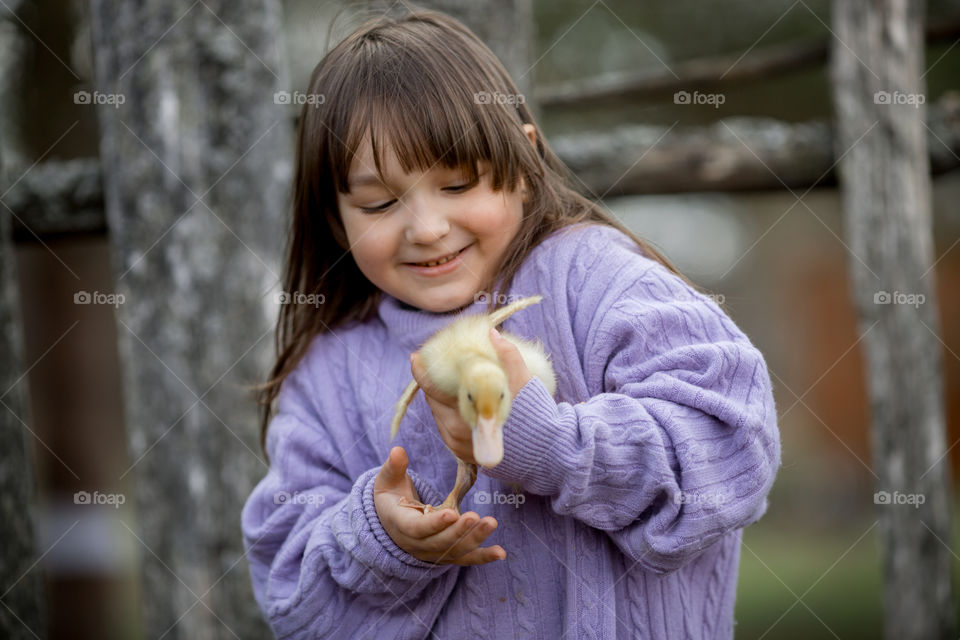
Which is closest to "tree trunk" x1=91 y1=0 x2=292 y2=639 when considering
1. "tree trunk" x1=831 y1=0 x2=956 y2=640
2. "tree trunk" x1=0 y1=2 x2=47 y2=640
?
"tree trunk" x1=0 y1=2 x2=47 y2=640

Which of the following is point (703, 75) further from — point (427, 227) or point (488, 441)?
point (488, 441)

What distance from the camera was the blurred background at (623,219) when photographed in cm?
245

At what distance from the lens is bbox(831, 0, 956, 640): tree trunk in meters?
2.71

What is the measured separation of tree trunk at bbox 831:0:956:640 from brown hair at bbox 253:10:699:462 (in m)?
1.56

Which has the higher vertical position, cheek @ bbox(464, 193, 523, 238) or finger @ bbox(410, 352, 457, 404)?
cheek @ bbox(464, 193, 523, 238)

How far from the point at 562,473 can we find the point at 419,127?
24.2 inches

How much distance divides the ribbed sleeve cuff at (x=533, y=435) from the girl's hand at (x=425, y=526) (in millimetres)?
88

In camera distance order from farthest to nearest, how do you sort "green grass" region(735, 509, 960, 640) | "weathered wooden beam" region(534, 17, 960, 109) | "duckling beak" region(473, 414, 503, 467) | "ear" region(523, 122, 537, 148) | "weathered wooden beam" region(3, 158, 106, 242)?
"green grass" region(735, 509, 960, 640)
"weathered wooden beam" region(534, 17, 960, 109)
"weathered wooden beam" region(3, 158, 106, 242)
"ear" region(523, 122, 537, 148)
"duckling beak" region(473, 414, 503, 467)

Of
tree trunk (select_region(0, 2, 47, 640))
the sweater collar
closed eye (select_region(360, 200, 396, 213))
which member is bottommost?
tree trunk (select_region(0, 2, 47, 640))

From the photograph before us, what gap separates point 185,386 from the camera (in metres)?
2.43

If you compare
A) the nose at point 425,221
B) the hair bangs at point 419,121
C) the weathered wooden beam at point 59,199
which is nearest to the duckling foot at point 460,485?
the nose at point 425,221

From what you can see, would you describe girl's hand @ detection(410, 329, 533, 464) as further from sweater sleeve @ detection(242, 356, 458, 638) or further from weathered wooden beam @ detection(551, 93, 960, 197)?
weathered wooden beam @ detection(551, 93, 960, 197)

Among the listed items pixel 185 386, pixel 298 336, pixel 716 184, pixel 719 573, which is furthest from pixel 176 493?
pixel 716 184

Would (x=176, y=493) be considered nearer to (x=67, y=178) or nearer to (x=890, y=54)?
(x=67, y=178)
